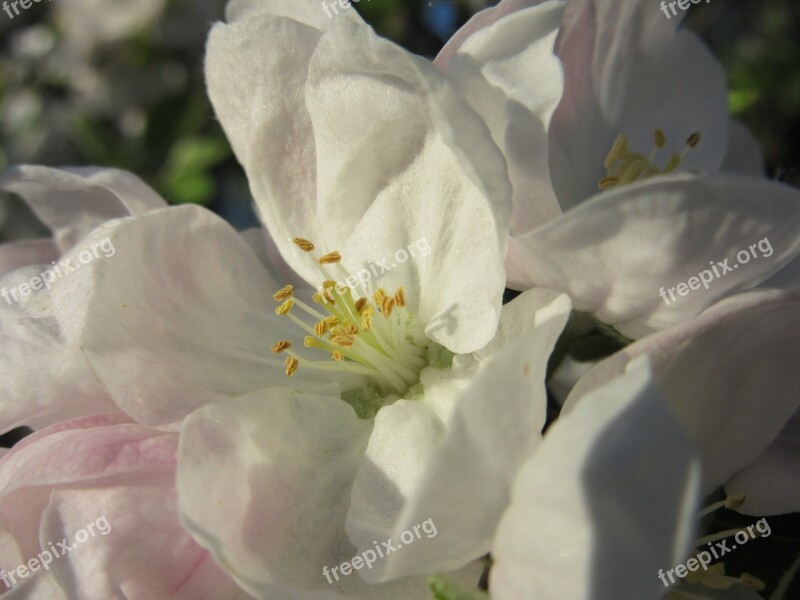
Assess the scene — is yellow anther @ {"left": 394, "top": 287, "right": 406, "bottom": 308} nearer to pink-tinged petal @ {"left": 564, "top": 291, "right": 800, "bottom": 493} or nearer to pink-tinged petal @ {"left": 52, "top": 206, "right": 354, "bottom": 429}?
pink-tinged petal @ {"left": 52, "top": 206, "right": 354, "bottom": 429}

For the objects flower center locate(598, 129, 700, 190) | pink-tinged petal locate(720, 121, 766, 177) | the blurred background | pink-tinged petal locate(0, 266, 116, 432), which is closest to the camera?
pink-tinged petal locate(0, 266, 116, 432)

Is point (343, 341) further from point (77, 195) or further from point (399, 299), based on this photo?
point (77, 195)

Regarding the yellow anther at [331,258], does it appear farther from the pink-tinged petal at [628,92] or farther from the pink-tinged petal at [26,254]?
the pink-tinged petal at [26,254]

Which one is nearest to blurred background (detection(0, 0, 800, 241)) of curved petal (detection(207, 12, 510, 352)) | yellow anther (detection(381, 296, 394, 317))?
curved petal (detection(207, 12, 510, 352))

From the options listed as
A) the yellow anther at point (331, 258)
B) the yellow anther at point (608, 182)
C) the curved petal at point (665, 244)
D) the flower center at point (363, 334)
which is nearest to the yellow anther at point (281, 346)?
the flower center at point (363, 334)

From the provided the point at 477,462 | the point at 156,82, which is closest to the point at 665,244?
the point at 477,462

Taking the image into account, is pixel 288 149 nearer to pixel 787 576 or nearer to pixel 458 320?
pixel 458 320

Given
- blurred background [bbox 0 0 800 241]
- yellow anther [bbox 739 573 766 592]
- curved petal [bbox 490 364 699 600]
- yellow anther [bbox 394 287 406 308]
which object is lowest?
blurred background [bbox 0 0 800 241]

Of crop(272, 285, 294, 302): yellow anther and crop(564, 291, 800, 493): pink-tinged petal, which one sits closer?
crop(564, 291, 800, 493): pink-tinged petal
